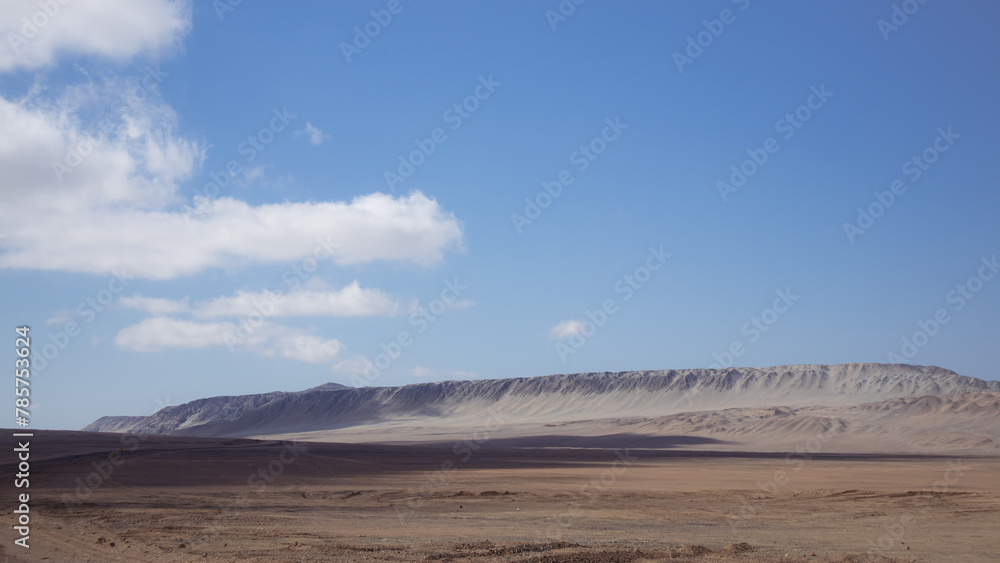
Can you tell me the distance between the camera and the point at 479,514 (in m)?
16.9

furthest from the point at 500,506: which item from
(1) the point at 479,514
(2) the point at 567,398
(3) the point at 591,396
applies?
(3) the point at 591,396

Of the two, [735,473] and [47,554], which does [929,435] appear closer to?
[735,473]

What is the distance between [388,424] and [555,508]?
109m

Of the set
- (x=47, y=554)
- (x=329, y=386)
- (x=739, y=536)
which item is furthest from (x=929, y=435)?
(x=329, y=386)

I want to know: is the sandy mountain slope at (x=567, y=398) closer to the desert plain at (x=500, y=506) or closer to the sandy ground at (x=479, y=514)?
the desert plain at (x=500, y=506)

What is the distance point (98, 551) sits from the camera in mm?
11023

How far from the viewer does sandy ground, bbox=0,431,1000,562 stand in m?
11.5

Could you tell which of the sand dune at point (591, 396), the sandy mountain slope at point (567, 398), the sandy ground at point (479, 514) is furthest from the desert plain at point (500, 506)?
the sand dune at point (591, 396)

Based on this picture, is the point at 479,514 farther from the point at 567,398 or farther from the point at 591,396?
the point at 591,396

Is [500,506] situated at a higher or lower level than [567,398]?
lower

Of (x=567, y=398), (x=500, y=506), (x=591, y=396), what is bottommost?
(x=500, y=506)

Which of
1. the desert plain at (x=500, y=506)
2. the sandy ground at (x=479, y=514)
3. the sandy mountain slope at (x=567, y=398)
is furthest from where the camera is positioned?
the sandy mountain slope at (x=567, y=398)

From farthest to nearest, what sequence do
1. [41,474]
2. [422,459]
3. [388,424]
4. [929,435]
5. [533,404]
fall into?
[533,404] → [388,424] → [929,435] → [422,459] → [41,474]

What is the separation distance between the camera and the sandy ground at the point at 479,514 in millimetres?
11461
